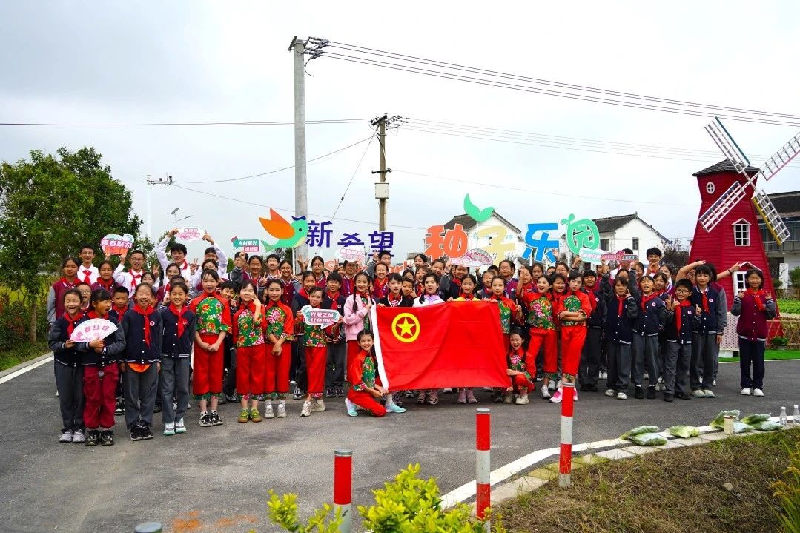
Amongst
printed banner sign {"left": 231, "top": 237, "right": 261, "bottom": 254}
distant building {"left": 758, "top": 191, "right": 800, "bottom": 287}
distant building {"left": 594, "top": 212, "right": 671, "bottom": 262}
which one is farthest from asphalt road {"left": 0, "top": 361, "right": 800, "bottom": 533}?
distant building {"left": 594, "top": 212, "right": 671, "bottom": 262}

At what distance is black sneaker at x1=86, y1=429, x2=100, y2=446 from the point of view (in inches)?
274

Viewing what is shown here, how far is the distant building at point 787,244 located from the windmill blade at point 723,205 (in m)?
25.9

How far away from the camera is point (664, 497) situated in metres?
5.12

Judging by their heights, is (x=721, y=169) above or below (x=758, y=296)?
above

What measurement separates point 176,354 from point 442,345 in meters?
3.68

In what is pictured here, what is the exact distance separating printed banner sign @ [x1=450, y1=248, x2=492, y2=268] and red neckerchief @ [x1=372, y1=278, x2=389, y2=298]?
7.13 feet

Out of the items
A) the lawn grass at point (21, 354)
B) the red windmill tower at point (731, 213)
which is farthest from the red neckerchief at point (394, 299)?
the red windmill tower at point (731, 213)

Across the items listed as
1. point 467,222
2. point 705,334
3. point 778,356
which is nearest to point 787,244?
point 467,222

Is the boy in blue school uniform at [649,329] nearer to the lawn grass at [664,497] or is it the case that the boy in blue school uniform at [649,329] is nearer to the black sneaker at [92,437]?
the lawn grass at [664,497]

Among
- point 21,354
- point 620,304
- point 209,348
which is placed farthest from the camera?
point 21,354

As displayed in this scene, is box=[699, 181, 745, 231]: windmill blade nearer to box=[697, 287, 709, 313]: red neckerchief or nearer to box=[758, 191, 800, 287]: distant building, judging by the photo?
box=[697, 287, 709, 313]: red neckerchief

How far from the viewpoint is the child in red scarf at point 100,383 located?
22.8 feet

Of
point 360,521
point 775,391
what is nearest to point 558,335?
point 775,391

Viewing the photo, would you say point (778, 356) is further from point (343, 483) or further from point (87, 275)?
point (343, 483)
